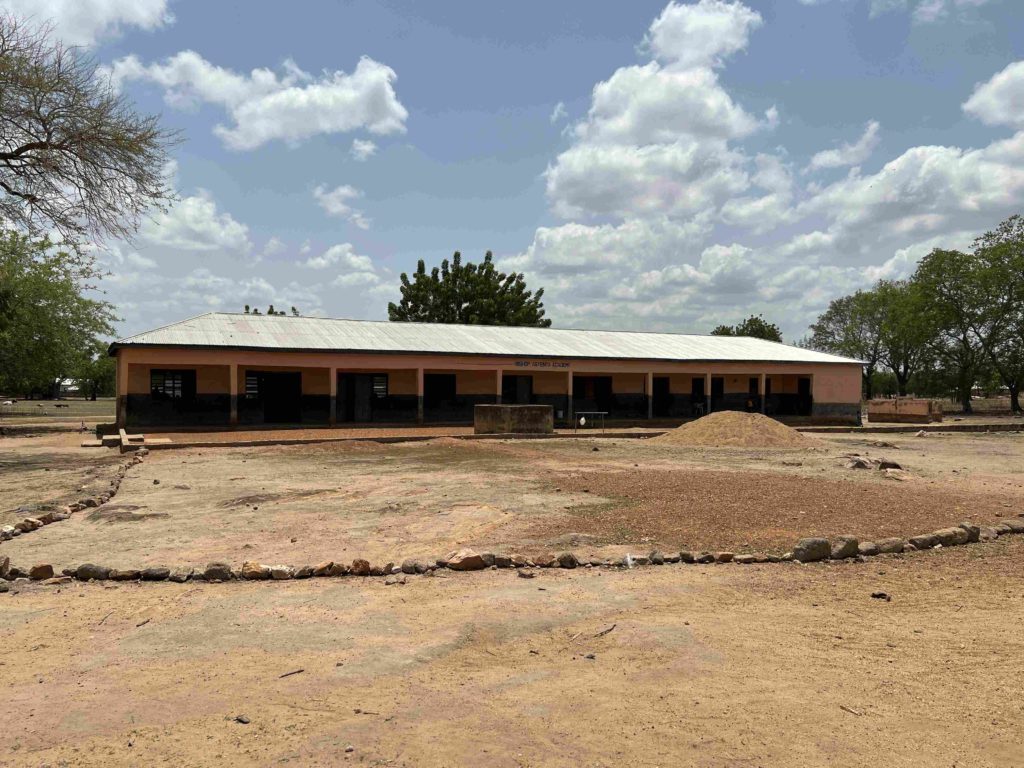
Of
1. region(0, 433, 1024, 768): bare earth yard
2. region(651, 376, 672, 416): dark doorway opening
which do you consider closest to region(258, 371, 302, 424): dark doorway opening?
region(651, 376, 672, 416): dark doorway opening

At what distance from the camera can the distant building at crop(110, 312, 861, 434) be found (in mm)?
24875

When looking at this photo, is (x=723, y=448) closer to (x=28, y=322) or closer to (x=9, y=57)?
(x=9, y=57)

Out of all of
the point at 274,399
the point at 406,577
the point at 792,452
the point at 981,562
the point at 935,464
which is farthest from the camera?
the point at 274,399

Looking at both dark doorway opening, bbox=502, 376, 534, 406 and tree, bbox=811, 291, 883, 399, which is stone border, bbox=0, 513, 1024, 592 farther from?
tree, bbox=811, 291, 883, 399

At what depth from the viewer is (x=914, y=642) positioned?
16.2 ft

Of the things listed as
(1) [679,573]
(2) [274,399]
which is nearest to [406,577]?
(1) [679,573]

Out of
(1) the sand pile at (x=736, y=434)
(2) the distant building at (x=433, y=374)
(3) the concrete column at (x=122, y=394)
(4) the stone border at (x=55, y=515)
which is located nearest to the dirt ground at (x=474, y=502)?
(4) the stone border at (x=55, y=515)

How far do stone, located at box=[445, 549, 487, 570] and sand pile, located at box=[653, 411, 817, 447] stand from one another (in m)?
17.0

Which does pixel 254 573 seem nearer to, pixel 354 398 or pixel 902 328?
pixel 354 398

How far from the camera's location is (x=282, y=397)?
27.5 m

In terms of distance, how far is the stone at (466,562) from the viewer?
22.1 feet

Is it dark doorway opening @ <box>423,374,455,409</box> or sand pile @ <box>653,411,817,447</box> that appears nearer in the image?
sand pile @ <box>653,411,817,447</box>

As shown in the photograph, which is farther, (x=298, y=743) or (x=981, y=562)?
(x=981, y=562)

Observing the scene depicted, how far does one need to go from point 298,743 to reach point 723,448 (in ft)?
64.7
